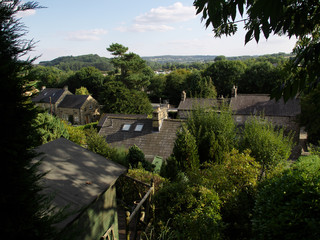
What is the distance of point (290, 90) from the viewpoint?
3117mm

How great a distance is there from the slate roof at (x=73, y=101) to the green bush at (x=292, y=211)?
138 feet

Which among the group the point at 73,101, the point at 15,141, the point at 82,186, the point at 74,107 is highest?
the point at 15,141

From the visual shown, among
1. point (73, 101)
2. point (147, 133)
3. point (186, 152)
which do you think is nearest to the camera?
point (186, 152)

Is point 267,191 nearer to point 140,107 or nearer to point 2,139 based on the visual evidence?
point 2,139

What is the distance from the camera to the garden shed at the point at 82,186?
4.41 m

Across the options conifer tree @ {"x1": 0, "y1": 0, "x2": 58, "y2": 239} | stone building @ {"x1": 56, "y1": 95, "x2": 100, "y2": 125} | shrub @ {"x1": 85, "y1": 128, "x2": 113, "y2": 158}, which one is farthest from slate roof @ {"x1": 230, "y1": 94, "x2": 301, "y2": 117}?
conifer tree @ {"x1": 0, "y1": 0, "x2": 58, "y2": 239}

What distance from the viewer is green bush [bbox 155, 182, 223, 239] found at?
5.20m

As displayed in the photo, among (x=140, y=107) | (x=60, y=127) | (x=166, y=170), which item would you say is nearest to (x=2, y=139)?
(x=166, y=170)

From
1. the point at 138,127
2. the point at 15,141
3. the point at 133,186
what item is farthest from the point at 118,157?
the point at 15,141

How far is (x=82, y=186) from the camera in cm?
489

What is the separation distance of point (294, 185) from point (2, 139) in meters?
5.40

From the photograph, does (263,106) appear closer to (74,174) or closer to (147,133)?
(147,133)

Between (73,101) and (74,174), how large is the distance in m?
42.1

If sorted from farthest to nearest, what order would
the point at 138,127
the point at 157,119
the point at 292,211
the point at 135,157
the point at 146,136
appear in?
the point at 138,127 → the point at 146,136 → the point at 157,119 → the point at 135,157 → the point at 292,211
